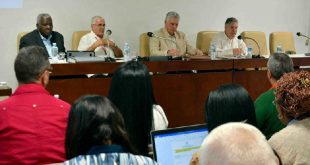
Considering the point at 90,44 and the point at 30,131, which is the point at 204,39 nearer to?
the point at 90,44

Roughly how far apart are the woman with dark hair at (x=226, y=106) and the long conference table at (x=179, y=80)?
7.63ft

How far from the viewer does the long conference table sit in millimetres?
3912

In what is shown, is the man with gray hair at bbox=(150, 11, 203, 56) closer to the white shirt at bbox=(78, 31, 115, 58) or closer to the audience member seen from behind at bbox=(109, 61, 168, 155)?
the white shirt at bbox=(78, 31, 115, 58)

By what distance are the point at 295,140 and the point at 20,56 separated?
1.39 meters

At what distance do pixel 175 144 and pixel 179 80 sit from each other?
8.32 ft

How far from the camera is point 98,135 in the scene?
4.24 feet

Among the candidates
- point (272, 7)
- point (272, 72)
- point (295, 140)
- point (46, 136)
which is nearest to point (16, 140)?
point (46, 136)

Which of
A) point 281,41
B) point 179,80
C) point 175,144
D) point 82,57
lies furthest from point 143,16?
point 175,144

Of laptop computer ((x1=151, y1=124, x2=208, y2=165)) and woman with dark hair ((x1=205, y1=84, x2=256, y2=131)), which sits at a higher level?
woman with dark hair ((x1=205, y1=84, x2=256, y2=131))

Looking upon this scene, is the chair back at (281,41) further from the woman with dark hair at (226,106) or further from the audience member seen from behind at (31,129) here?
the audience member seen from behind at (31,129)

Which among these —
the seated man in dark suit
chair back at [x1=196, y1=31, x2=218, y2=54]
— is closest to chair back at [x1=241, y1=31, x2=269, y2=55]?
chair back at [x1=196, y1=31, x2=218, y2=54]

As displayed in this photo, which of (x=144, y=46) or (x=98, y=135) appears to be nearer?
(x=98, y=135)

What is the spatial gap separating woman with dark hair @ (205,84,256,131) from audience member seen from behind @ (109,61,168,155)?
34 cm

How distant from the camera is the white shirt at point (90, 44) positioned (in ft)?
17.3
